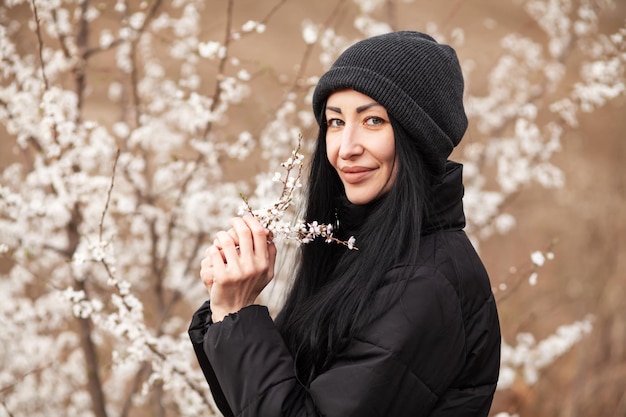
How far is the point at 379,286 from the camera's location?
1.28 meters

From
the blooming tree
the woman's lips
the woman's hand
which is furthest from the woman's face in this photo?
the blooming tree

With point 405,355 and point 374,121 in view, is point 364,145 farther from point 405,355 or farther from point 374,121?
A: point 405,355

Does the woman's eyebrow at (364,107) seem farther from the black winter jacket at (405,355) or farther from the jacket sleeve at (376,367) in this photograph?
the jacket sleeve at (376,367)

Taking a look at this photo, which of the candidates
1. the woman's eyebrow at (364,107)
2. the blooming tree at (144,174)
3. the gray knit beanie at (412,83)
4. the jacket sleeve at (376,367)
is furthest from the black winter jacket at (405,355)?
the blooming tree at (144,174)

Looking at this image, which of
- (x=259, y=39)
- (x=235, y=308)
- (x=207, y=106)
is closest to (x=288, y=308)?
(x=235, y=308)

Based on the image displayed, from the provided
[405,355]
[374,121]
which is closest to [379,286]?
[405,355]

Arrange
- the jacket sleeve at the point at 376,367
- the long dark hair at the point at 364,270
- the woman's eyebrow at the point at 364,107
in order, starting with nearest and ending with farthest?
1. the jacket sleeve at the point at 376,367
2. the long dark hair at the point at 364,270
3. the woman's eyebrow at the point at 364,107

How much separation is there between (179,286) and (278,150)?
949mm

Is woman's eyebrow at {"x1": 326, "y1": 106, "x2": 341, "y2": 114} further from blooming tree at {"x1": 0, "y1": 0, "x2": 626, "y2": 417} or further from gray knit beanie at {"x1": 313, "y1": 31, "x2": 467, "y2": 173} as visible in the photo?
blooming tree at {"x1": 0, "y1": 0, "x2": 626, "y2": 417}

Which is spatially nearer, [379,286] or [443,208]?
[379,286]

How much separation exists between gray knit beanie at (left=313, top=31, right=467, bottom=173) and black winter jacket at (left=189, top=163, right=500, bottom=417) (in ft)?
0.39

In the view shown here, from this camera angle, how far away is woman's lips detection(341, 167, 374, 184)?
4.66 feet

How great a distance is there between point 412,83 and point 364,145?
18 cm

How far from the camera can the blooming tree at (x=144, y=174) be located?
2.58 meters
